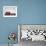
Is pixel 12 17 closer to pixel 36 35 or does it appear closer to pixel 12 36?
pixel 12 36

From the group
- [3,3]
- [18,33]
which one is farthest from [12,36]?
[3,3]

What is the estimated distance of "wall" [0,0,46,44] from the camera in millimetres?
4410

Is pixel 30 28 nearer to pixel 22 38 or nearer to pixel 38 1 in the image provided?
pixel 22 38

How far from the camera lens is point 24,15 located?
14.5ft

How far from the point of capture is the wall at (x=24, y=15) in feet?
14.5

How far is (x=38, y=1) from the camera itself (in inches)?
173

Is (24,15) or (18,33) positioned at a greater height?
(24,15)

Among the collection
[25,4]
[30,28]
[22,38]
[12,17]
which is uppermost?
[25,4]

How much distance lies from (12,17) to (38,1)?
0.98 metres

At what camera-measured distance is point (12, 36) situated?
4.26 m

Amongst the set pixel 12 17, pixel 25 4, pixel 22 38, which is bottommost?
pixel 22 38

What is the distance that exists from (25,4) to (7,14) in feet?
2.18

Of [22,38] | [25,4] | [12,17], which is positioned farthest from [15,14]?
[22,38]

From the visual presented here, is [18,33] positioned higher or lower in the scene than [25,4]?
lower
